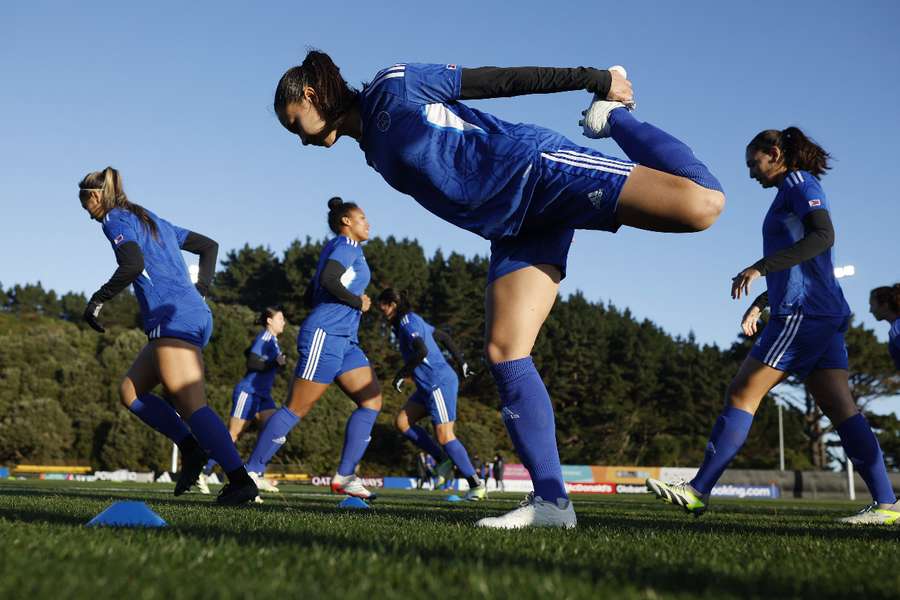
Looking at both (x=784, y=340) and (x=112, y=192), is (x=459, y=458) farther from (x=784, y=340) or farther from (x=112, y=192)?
(x=112, y=192)

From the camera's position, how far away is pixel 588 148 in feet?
12.6

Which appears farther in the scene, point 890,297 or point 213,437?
point 890,297

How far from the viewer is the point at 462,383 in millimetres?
60250

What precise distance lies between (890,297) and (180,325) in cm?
676

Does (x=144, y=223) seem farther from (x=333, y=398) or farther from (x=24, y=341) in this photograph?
(x=24, y=341)

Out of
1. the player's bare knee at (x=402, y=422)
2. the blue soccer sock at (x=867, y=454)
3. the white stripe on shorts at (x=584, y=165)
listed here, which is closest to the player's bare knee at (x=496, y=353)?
the white stripe on shorts at (x=584, y=165)

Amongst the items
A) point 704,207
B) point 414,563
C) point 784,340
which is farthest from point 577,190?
point 784,340

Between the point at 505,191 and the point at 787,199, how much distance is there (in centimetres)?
317

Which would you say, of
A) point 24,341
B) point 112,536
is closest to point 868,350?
point 24,341

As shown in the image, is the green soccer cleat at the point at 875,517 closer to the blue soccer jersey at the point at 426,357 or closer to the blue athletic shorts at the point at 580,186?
the blue athletic shorts at the point at 580,186

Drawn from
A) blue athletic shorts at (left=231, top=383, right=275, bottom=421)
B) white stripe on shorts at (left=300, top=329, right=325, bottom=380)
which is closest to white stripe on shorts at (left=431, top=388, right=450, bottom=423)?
white stripe on shorts at (left=300, top=329, right=325, bottom=380)

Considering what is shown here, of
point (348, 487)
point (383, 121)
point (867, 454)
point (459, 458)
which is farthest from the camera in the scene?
point (459, 458)

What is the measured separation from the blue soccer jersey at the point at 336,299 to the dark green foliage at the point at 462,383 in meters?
27.5

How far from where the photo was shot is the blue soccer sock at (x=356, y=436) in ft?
26.6
